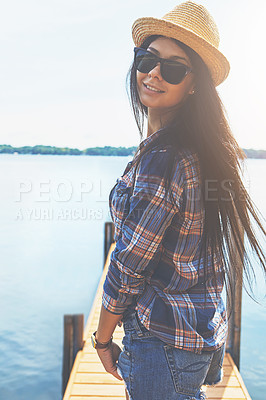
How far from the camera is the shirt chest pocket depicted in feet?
3.79

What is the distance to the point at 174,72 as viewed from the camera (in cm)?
121

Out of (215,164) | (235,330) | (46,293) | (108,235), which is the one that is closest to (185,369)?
(215,164)

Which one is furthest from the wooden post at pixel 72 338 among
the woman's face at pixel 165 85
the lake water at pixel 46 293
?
the woman's face at pixel 165 85

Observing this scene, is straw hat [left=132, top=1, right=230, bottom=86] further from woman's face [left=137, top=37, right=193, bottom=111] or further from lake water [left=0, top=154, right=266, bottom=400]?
lake water [left=0, top=154, right=266, bottom=400]

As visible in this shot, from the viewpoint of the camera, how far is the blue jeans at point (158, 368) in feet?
3.48

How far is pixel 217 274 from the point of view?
1.20m

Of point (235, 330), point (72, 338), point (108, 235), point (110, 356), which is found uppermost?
point (110, 356)

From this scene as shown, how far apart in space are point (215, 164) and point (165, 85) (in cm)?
33

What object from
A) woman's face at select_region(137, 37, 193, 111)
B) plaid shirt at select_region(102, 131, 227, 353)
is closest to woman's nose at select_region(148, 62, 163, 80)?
woman's face at select_region(137, 37, 193, 111)

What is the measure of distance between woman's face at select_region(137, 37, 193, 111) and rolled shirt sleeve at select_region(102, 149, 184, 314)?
26 centimetres

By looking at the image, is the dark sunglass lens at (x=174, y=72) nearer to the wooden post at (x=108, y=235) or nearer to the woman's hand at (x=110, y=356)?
the woman's hand at (x=110, y=356)

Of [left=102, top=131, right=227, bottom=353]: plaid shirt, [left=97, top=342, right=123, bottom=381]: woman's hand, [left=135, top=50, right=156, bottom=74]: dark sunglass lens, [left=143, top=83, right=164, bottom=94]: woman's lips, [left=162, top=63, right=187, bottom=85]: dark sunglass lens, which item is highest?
[left=135, top=50, right=156, bottom=74]: dark sunglass lens

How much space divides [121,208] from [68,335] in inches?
104

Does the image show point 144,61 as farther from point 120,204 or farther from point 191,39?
point 120,204
